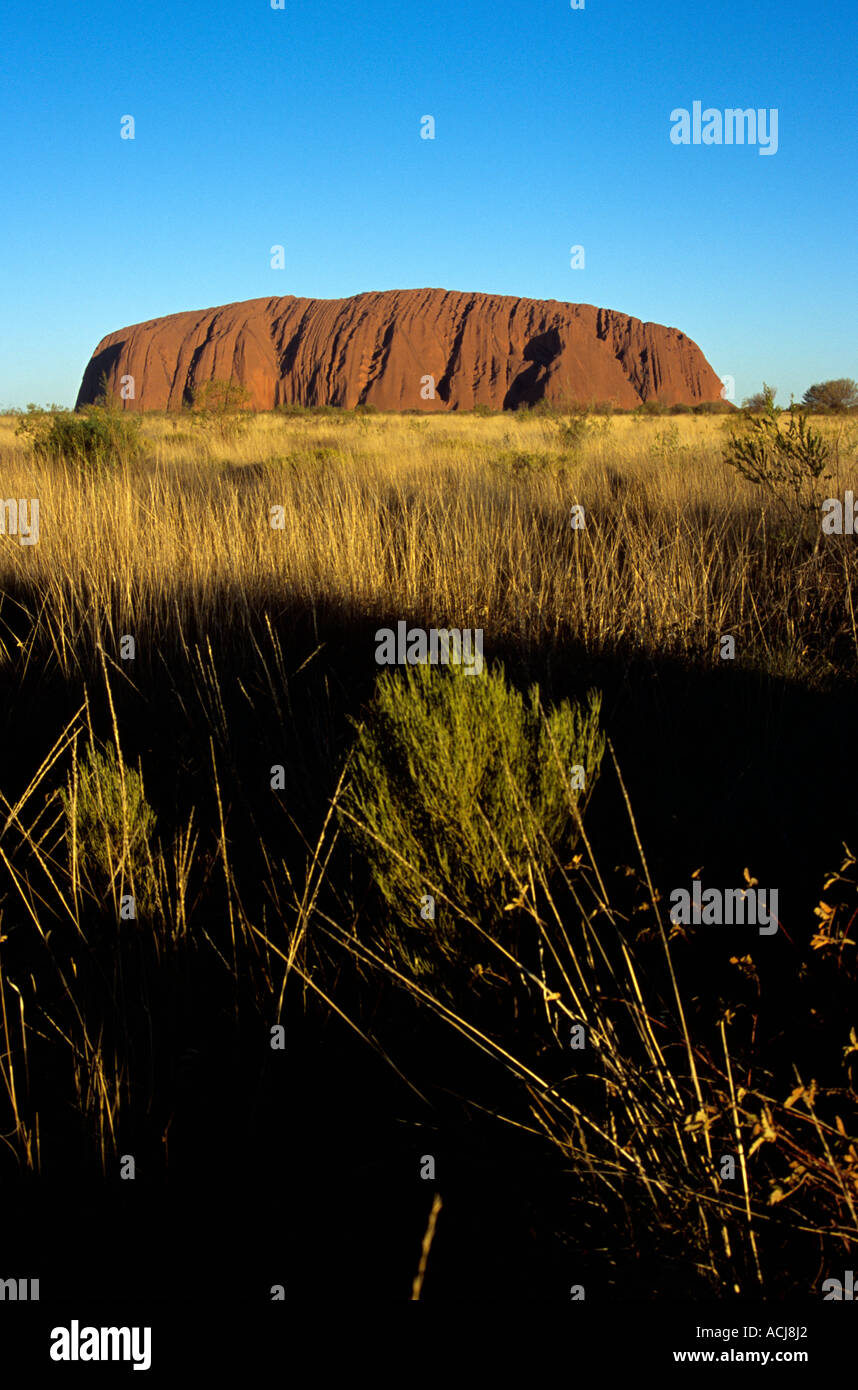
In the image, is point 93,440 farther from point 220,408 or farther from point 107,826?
point 107,826

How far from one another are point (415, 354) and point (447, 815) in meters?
72.9

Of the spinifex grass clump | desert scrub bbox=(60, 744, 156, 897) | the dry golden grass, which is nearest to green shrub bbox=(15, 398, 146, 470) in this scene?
the dry golden grass

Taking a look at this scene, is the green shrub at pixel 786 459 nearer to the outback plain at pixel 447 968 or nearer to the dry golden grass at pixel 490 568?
the dry golden grass at pixel 490 568

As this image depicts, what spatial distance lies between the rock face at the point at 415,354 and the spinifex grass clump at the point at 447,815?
66.1 meters

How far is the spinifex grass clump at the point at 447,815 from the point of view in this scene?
1801mm

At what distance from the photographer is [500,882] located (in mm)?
1896

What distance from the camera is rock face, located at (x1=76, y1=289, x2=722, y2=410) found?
66125mm

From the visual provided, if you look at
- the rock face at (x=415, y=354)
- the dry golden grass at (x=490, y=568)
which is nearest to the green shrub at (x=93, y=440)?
the dry golden grass at (x=490, y=568)

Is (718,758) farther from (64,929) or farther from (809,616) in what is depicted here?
(64,929)

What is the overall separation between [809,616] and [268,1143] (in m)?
4.06

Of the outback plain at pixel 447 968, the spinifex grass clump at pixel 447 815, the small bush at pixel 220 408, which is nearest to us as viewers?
the outback plain at pixel 447 968

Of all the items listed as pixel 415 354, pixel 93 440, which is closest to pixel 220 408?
pixel 93 440
